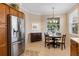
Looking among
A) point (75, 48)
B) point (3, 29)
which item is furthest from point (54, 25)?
point (3, 29)

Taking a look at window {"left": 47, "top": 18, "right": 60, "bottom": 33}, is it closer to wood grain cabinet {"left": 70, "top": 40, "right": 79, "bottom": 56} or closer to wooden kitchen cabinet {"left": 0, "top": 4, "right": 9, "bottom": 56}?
wood grain cabinet {"left": 70, "top": 40, "right": 79, "bottom": 56}

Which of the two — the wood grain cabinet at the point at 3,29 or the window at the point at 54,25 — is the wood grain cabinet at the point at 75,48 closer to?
the wood grain cabinet at the point at 3,29

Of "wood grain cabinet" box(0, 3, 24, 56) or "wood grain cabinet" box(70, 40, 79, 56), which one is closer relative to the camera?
"wood grain cabinet" box(70, 40, 79, 56)

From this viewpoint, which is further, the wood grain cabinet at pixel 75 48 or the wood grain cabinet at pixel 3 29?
the wood grain cabinet at pixel 3 29

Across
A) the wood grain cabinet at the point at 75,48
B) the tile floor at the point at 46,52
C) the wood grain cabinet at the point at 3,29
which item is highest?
the wood grain cabinet at the point at 3,29

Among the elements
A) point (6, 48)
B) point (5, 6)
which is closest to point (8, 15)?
point (5, 6)

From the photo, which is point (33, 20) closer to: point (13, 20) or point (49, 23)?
point (49, 23)

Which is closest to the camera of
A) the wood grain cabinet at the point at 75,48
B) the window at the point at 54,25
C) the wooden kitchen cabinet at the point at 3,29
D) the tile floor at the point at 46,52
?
the wood grain cabinet at the point at 75,48

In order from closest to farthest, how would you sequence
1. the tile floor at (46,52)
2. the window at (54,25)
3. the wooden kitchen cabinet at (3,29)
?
the wooden kitchen cabinet at (3,29)
the tile floor at (46,52)
the window at (54,25)

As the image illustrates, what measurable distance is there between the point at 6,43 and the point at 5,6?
3.42ft

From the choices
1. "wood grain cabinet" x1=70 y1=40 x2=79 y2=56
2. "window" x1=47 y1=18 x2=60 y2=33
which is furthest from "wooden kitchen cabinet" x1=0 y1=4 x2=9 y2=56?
"window" x1=47 y1=18 x2=60 y2=33

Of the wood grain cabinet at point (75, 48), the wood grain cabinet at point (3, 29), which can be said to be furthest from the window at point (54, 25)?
the wood grain cabinet at point (3, 29)

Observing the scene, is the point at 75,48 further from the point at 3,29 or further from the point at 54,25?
the point at 54,25

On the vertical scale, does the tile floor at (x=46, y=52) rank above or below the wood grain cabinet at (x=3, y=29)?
below
